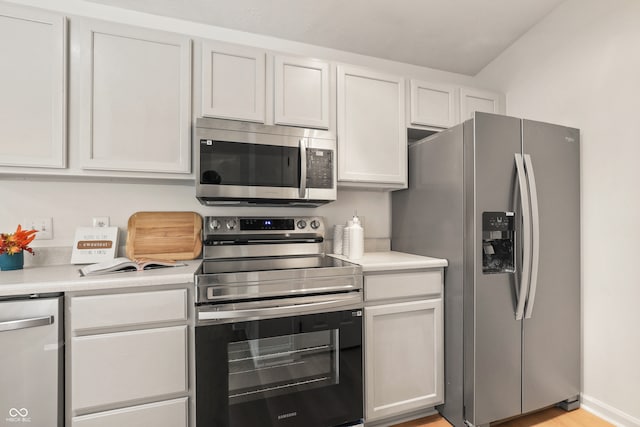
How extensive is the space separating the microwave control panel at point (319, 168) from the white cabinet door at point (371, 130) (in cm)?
12

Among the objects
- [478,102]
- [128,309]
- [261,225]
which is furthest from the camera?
[478,102]

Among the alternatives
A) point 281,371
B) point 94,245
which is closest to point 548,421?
point 281,371

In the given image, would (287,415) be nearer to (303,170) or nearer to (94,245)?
(303,170)

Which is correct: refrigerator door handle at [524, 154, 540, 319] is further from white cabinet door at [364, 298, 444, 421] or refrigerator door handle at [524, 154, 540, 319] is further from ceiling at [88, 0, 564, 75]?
ceiling at [88, 0, 564, 75]

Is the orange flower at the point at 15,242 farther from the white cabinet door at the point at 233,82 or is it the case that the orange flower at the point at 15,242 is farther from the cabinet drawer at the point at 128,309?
the white cabinet door at the point at 233,82

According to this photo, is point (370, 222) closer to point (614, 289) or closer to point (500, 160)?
point (500, 160)

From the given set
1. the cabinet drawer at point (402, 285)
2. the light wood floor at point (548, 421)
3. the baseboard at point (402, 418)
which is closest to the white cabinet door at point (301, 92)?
the cabinet drawer at point (402, 285)

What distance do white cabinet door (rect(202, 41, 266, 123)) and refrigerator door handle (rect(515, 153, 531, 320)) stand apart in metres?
1.53

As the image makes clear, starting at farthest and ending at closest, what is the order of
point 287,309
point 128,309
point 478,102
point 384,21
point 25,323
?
point 478,102 → point 384,21 → point 287,309 → point 128,309 → point 25,323

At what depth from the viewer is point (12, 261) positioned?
1527 millimetres

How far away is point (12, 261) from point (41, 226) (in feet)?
0.77

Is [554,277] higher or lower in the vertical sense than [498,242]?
lower

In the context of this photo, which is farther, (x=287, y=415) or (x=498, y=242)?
(x=498, y=242)

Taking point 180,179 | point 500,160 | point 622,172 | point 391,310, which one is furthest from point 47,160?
point 622,172
